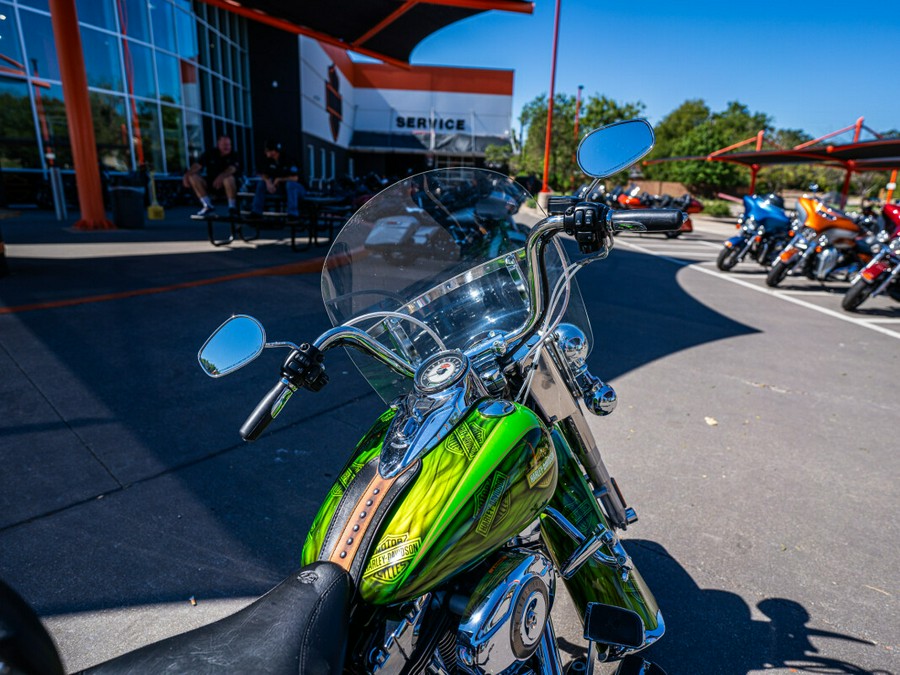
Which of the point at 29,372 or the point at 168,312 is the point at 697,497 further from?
the point at 168,312

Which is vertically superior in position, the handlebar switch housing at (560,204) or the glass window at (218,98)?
the glass window at (218,98)

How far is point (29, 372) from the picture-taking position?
3.85m

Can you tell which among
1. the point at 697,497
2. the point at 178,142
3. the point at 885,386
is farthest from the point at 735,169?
the point at 697,497

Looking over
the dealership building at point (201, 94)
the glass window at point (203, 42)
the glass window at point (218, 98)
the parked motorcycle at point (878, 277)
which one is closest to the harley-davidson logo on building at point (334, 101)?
the dealership building at point (201, 94)

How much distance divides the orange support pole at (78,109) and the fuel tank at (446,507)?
38.0 feet

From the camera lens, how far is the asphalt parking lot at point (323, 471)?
2.11m

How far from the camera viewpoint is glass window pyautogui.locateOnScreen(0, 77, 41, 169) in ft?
44.3

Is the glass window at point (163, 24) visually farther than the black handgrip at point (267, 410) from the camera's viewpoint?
Yes

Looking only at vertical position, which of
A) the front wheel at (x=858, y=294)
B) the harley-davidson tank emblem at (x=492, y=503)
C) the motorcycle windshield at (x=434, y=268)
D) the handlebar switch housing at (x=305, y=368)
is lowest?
the front wheel at (x=858, y=294)

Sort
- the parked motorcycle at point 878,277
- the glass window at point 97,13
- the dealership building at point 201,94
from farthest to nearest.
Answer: the glass window at point 97,13 < the dealership building at point 201,94 < the parked motorcycle at point 878,277

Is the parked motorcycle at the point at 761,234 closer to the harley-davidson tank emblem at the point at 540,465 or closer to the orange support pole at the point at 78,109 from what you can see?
the harley-davidson tank emblem at the point at 540,465

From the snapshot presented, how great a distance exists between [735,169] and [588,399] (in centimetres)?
Result: 4561

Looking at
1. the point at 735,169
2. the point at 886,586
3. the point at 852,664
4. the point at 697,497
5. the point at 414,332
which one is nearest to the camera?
the point at 414,332

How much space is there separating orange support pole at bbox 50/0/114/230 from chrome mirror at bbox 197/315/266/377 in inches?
437
